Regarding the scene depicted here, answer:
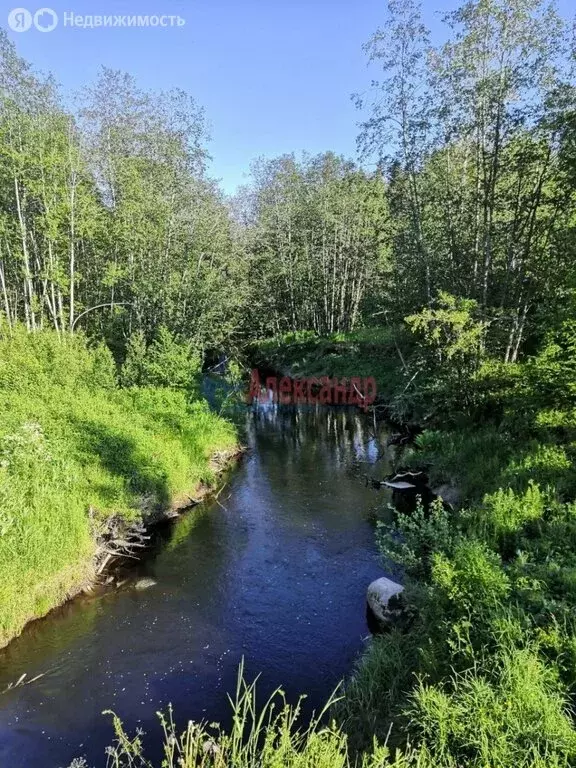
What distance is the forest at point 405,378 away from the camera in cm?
423

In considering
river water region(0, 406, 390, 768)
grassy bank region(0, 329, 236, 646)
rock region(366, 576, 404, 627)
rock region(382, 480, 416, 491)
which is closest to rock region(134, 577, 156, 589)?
river water region(0, 406, 390, 768)

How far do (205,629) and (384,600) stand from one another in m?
2.69

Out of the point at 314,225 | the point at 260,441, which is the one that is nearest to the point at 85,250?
the point at 260,441

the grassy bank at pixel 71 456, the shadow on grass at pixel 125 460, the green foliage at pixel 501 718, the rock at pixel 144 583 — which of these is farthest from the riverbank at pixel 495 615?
the shadow on grass at pixel 125 460

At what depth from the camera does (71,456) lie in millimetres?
9961

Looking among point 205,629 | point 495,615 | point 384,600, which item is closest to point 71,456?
point 205,629

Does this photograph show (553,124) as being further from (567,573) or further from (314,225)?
(314,225)

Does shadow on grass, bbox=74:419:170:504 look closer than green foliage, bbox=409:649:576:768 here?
No

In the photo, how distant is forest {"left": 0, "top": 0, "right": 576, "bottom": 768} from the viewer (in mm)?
4227

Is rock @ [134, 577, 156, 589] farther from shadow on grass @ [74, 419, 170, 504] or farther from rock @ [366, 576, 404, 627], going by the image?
rock @ [366, 576, 404, 627]

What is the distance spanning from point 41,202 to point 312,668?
15.6 meters

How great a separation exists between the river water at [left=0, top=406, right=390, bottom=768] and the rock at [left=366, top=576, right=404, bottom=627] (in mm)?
372

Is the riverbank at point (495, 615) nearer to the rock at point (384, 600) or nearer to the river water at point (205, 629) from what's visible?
the rock at point (384, 600)

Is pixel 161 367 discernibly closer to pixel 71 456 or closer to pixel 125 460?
pixel 125 460
